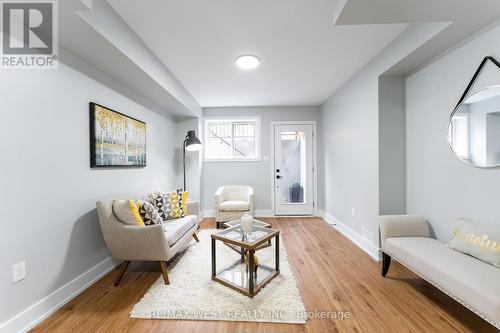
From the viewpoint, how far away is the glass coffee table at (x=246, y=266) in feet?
6.19

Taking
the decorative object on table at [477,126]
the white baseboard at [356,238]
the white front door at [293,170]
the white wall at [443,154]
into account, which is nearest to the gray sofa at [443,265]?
the white wall at [443,154]

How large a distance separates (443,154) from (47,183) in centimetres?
349

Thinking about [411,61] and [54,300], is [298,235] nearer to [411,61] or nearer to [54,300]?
[411,61]

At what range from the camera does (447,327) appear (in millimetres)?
1559

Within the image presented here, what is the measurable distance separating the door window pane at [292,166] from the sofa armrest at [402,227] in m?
2.64

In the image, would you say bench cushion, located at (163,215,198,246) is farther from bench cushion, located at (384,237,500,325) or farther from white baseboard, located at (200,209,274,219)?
bench cushion, located at (384,237,500,325)

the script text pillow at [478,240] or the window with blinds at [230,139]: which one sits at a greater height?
the window with blinds at [230,139]

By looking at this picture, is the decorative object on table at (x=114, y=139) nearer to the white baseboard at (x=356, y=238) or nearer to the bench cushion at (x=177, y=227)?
the bench cushion at (x=177, y=227)

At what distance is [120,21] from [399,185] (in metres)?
3.30

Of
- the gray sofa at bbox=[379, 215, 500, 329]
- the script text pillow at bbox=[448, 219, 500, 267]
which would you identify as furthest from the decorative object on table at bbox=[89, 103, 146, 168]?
the script text pillow at bbox=[448, 219, 500, 267]

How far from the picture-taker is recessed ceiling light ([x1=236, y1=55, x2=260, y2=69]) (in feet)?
8.48

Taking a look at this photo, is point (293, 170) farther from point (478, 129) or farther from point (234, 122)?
point (478, 129)

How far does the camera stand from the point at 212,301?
1848mm

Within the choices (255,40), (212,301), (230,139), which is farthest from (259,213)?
(255,40)
